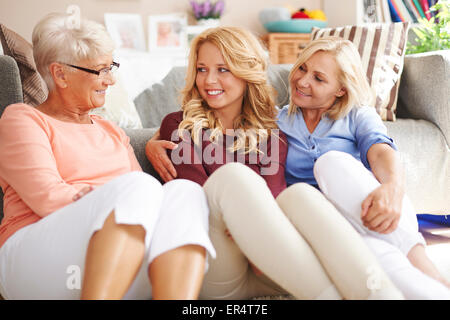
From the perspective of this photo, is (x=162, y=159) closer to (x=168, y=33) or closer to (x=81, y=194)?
(x=81, y=194)

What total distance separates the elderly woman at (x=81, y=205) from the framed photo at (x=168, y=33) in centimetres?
288

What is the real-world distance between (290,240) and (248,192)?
0.14 metres

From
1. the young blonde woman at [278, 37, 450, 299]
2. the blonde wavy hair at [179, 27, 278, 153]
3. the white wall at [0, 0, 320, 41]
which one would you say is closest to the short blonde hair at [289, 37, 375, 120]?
the young blonde woman at [278, 37, 450, 299]

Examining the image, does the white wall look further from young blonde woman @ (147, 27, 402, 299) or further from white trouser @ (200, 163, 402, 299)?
white trouser @ (200, 163, 402, 299)

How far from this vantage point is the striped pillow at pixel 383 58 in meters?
2.15

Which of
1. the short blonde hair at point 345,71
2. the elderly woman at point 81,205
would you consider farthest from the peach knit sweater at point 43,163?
the short blonde hair at point 345,71

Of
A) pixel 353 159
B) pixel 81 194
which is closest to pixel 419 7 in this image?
pixel 353 159

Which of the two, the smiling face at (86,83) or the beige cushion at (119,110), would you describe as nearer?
the smiling face at (86,83)

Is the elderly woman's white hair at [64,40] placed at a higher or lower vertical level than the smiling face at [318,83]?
higher

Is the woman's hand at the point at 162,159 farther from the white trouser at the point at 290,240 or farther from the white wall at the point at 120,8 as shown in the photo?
the white wall at the point at 120,8

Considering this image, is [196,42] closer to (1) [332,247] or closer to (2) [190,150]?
(2) [190,150]

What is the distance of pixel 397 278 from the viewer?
94 centimetres

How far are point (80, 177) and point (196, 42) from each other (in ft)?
2.07

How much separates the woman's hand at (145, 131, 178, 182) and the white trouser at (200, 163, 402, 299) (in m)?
0.32
